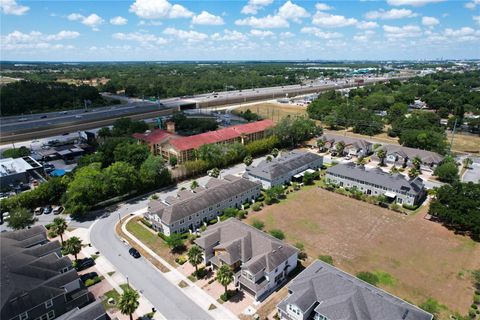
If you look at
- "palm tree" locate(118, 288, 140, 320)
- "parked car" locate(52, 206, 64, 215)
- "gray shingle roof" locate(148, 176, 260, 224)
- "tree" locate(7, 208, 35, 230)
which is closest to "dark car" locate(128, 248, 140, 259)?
"gray shingle roof" locate(148, 176, 260, 224)

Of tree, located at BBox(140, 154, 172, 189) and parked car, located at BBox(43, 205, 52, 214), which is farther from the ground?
tree, located at BBox(140, 154, 172, 189)

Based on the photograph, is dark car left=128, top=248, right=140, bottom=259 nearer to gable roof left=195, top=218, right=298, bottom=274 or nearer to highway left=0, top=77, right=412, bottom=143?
gable roof left=195, top=218, right=298, bottom=274

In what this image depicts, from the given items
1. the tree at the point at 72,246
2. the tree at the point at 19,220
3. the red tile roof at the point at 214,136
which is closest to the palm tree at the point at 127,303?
the tree at the point at 72,246

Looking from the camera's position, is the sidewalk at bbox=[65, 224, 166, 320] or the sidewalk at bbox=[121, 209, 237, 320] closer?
the sidewalk at bbox=[121, 209, 237, 320]

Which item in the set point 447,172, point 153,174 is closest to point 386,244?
point 447,172

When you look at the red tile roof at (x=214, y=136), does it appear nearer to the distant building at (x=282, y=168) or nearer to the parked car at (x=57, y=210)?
the distant building at (x=282, y=168)

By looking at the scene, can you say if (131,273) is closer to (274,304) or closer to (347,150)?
(274,304)

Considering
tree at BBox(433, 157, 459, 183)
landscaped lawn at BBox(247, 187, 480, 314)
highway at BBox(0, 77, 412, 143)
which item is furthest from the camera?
highway at BBox(0, 77, 412, 143)
